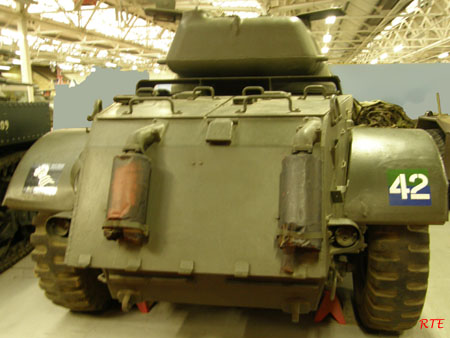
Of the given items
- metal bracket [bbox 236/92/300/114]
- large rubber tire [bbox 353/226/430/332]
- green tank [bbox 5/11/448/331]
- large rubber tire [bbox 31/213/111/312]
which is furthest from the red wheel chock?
large rubber tire [bbox 31/213/111/312]

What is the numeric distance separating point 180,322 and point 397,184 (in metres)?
1.88

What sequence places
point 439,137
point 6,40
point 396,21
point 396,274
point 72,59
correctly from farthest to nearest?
1. point 72,59
2. point 6,40
3. point 396,21
4. point 439,137
5. point 396,274

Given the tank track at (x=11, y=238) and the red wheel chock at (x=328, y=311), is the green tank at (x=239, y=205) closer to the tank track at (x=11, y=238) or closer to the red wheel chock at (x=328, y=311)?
the red wheel chock at (x=328, y=311)

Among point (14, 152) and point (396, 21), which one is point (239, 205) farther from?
→ point (396, 21)

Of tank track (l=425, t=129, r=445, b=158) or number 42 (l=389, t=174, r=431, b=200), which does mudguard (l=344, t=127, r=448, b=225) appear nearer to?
number 42 (l=389, t=174, r=431, b=200)

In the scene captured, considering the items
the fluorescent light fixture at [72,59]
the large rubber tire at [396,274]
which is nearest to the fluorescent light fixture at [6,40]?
the fluorescent light fixture at [72,59]

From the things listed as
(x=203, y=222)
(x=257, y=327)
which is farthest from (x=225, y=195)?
(x=257, y=327)

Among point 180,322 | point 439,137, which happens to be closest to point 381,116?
point 439,137

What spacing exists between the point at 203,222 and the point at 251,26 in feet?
6.93

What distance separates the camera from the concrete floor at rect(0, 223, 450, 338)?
333 centimetres

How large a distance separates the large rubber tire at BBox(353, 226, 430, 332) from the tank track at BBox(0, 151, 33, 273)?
3.63 m

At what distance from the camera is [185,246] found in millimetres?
2533

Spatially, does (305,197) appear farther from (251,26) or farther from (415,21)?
(415,21)

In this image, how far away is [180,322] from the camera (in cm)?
351
